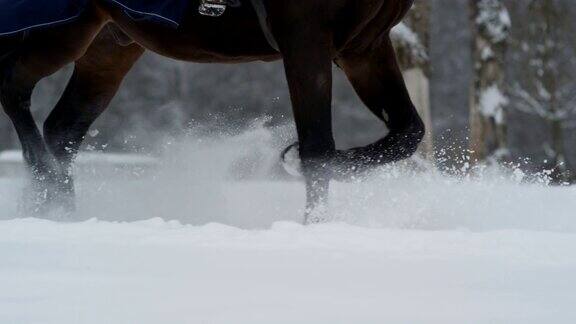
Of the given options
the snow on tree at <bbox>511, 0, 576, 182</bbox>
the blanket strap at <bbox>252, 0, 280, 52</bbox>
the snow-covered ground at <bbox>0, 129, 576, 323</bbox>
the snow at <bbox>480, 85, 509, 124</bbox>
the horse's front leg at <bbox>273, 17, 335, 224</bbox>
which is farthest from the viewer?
the snow on tree at <bbox>511, 0, 576, 182</bbox>

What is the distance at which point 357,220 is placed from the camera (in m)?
4.82

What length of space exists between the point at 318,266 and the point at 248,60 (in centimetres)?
247

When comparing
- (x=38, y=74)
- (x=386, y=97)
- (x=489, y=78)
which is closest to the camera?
(x=386, y=97)

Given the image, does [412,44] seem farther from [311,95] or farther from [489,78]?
[311,95]

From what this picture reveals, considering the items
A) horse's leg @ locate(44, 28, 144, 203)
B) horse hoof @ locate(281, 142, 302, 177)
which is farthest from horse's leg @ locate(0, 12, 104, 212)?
horse hoof @ locate(281, 142, 302, 177)

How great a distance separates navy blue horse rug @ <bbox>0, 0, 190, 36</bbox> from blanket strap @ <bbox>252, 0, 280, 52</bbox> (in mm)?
469

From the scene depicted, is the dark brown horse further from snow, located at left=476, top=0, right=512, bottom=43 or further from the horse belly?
snow, located at left=476, top=0, right=512, bottom=43

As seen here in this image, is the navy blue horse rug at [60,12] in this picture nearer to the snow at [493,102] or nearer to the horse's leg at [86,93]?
the horse's leg at [86,93]

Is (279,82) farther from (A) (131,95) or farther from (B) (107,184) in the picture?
(B) (107,184)

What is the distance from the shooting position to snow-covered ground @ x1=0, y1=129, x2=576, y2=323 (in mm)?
2627

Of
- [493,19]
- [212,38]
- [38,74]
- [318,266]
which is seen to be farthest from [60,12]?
[493,19]

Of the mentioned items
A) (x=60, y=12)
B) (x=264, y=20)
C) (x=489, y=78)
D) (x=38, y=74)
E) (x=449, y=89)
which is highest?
(x=264, y=20)

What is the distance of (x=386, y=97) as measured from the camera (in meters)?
5.48

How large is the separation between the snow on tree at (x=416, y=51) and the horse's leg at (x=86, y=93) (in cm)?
590
